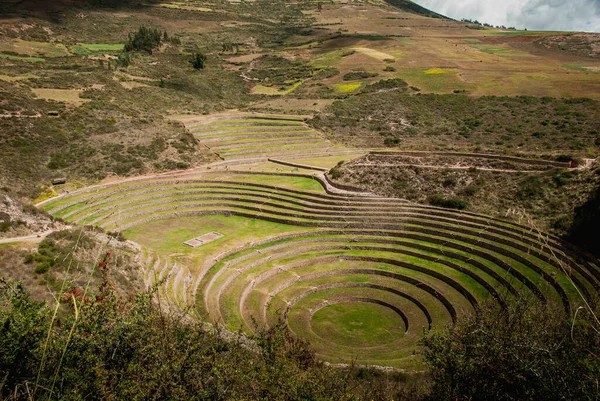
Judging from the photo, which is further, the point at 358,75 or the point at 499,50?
the point at 499,50

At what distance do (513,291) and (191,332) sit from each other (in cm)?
1535

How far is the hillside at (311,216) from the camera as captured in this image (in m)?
10.6

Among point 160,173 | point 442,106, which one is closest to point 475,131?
point 442,106

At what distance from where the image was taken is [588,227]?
2139 cm

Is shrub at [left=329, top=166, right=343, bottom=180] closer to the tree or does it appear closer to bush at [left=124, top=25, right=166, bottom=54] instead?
the tree

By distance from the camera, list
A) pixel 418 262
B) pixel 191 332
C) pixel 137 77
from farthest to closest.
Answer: pixel 137 77
pixel 418 262
pixel 191 332

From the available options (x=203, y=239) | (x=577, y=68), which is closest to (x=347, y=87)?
(x=577, y=68)

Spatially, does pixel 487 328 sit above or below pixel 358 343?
above

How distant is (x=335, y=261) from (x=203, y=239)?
899 centimetres

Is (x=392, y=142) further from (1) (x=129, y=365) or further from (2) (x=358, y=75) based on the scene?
(1) (x=129, y=365)

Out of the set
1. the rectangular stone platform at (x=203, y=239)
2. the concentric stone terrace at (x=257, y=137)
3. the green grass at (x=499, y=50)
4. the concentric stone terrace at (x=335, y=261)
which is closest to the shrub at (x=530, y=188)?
the concentric stone terrace at (x=335, y=261)

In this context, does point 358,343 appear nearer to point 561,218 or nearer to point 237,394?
point 237,394

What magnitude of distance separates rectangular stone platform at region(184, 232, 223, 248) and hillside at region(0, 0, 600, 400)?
0.59ft

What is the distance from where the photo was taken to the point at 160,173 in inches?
1485
